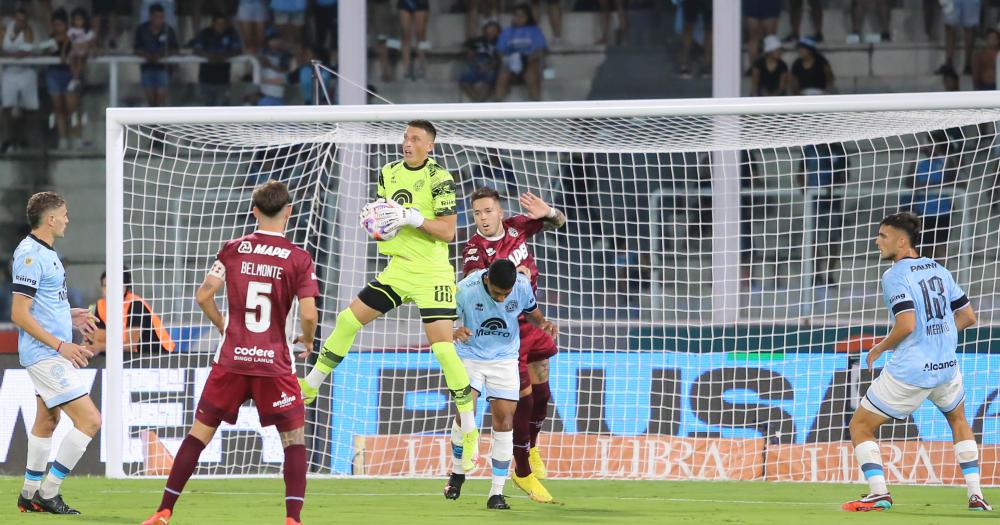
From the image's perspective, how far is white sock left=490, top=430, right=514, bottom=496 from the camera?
313 inches

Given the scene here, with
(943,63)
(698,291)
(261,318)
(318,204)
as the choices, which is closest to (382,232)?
(261,318)

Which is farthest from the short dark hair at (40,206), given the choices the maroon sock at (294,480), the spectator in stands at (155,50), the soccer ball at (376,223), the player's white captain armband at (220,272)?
the spectator in stands at (155,50)

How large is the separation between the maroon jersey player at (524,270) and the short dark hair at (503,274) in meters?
0.82

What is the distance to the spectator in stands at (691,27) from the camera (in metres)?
15.9

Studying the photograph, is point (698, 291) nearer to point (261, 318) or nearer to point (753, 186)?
point (753, 186)

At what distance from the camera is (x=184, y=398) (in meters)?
11.0

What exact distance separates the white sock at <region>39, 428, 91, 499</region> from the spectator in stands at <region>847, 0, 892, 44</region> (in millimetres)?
10851

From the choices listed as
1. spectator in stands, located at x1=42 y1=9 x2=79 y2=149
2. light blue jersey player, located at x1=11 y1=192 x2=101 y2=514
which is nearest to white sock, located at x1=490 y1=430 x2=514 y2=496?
light blue jersey player, located at x1=11 y1=192 x2=101 y2=514

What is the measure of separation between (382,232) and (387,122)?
2.29m

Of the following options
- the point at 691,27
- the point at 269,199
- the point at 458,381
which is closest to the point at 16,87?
the point at 691,27

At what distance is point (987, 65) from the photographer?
1526cm

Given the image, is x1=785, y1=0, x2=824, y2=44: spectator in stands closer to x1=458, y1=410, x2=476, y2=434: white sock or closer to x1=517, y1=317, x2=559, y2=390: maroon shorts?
x1=517, y1=317, x2=559, y2=390: maroon shorts

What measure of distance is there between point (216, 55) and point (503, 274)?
9745 millimetres

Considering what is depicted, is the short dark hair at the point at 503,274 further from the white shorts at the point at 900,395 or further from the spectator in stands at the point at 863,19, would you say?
the spectator in stands at the point at 863,19
